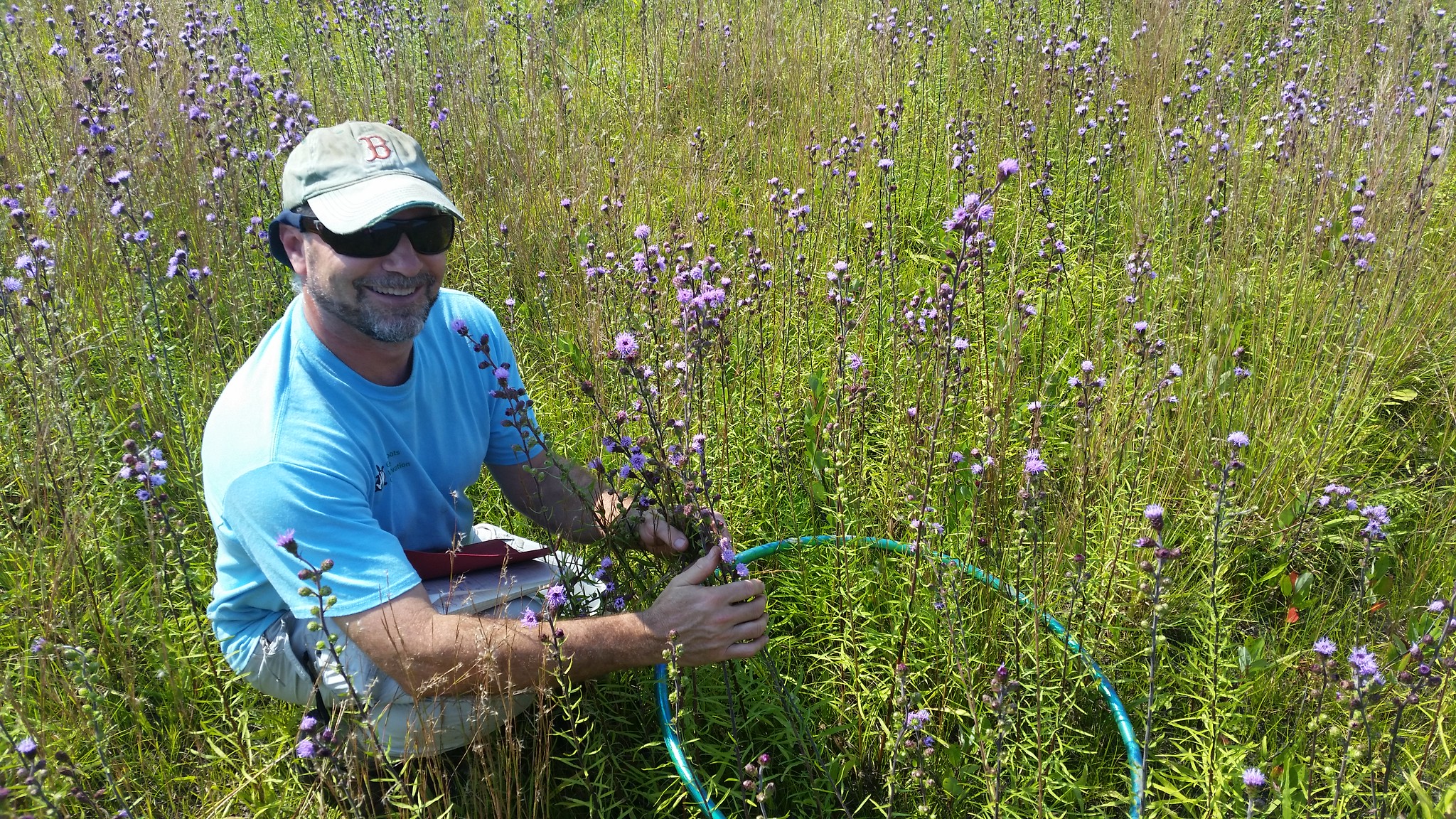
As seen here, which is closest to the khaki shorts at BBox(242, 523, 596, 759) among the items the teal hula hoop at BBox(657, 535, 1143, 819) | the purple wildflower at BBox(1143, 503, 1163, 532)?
the teal hula hoop at BBox(657, 535, 1143, 819)

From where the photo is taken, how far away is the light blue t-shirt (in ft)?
6.82

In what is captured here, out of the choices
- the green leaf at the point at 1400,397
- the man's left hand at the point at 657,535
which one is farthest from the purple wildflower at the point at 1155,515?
the green leaf at the point at 1400,397

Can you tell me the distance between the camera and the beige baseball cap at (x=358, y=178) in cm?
229

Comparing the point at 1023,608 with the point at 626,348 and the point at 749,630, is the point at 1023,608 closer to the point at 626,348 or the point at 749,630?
the point at 749,630

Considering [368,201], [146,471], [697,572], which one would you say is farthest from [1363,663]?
[146,471]

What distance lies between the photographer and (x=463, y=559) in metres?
2.45

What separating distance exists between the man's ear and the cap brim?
13cm

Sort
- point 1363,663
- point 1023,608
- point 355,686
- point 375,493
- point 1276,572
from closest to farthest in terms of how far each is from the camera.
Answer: point 1363,663
point 355,686
point 375,493
point 1023,608
point 1276,572

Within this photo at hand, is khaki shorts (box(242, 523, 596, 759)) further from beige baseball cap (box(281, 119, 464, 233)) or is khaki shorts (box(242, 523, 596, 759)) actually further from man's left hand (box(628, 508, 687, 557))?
beige baseball cap (box(281, 119, 464, 233))

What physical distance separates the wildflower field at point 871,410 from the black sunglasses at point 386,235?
0.57 meters

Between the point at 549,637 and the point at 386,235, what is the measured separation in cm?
113

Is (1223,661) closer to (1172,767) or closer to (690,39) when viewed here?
(1172,767)

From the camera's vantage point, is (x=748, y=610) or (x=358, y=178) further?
(x=358, y=178)

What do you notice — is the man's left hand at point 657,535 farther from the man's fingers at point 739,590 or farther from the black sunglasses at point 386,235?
the black sunglasses at point 386,235
